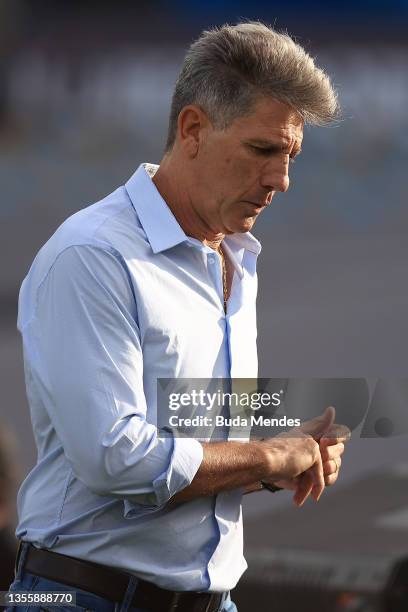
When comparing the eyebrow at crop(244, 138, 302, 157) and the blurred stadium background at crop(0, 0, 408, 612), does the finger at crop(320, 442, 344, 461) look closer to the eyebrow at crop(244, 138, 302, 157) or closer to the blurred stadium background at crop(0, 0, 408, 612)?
the eyebrow at crop(244, 138, 302, 157)

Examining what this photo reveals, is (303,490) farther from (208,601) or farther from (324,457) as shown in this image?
(208,601)

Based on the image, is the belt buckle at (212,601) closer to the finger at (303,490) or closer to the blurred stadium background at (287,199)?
the finger at (303,490)

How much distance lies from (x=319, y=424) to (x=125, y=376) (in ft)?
1.35

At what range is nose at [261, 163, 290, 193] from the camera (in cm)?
163

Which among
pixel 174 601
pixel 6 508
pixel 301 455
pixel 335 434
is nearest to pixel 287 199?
pixel 6 508

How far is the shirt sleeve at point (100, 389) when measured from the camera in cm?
Result: 141

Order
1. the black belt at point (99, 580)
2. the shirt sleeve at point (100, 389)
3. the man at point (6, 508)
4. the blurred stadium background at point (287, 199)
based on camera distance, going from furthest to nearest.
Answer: the blurred stadium background at point (287, 199)
the man at point (6, 508)
the black belt at point (99, 580)
the shirt sleeve at point (100, 389)

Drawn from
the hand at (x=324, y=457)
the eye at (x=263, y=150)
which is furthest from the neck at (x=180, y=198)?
the hand at (x=324, y=457)

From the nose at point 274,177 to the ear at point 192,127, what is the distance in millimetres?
107

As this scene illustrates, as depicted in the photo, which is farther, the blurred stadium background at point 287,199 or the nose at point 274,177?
the blurred stadium background at point 287,199

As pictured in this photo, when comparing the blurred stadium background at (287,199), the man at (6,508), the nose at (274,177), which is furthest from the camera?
the blurred stadium background at (287,199)

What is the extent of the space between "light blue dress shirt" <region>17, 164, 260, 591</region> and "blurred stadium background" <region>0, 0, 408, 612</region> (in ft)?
4.87

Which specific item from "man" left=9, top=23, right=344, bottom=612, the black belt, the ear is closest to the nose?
"man" left=9, top=23, right=344, bottom=612

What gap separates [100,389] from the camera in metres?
1.41
